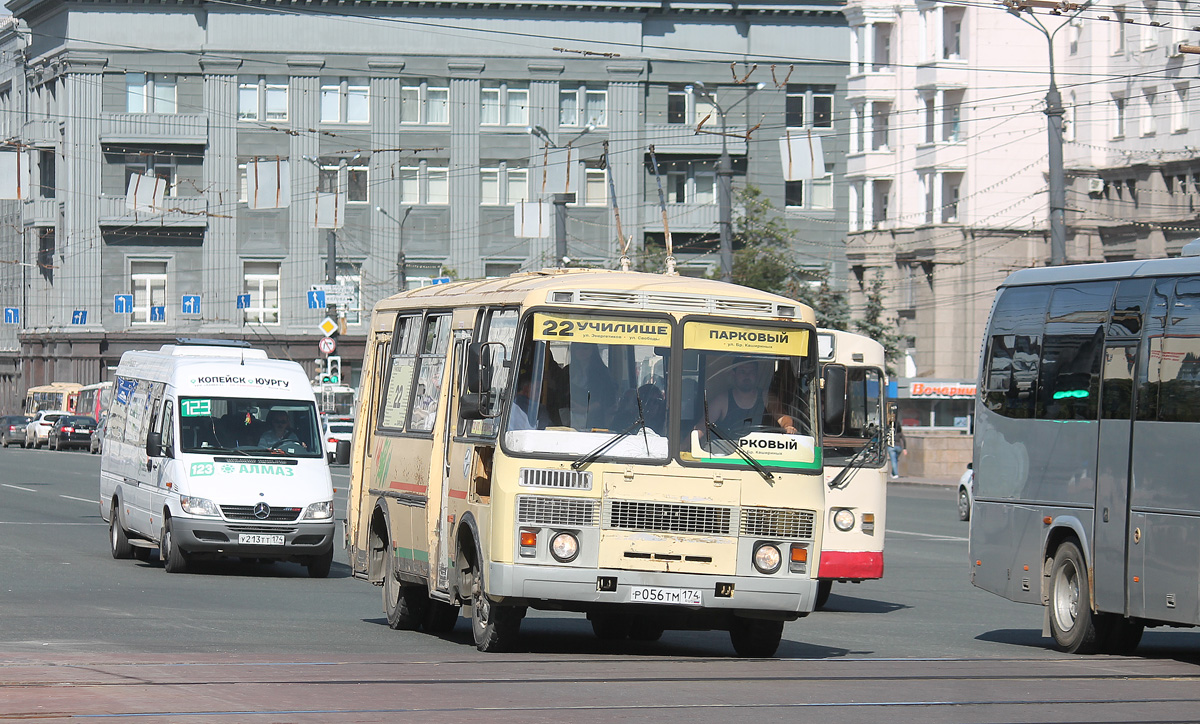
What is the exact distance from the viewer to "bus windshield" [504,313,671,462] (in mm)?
12398

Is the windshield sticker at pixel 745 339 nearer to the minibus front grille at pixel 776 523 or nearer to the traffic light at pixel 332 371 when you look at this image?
the minibus front grille at pixel 776 523

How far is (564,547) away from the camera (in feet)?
40.4

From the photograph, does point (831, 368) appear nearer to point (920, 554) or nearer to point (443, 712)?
point (443, 712)

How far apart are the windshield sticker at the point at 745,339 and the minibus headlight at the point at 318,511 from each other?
9493 millimetres

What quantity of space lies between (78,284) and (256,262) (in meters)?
7.02

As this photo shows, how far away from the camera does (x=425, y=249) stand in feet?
246

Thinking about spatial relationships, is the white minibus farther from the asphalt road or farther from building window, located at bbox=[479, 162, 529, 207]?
building window, located at bbox=[479, 162, 529, 207]

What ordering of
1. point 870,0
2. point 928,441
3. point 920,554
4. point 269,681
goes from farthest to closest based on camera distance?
point 870,0 → point 928,441 → point 920,554 → point 269,681

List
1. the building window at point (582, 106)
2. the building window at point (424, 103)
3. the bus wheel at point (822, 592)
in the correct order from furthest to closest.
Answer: the building window at point (582, 106), the building window at point (424, 103), the bus wheel at point (822, 592)

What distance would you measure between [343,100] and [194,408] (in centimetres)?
5283

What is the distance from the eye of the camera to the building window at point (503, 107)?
74500 millimetres

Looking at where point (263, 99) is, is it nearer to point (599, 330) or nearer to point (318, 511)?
point (318, 511)

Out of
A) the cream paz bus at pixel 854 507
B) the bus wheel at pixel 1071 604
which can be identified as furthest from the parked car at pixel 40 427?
the bus wheel at pixel 1071 604

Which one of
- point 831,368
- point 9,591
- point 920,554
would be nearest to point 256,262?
point 920,554
